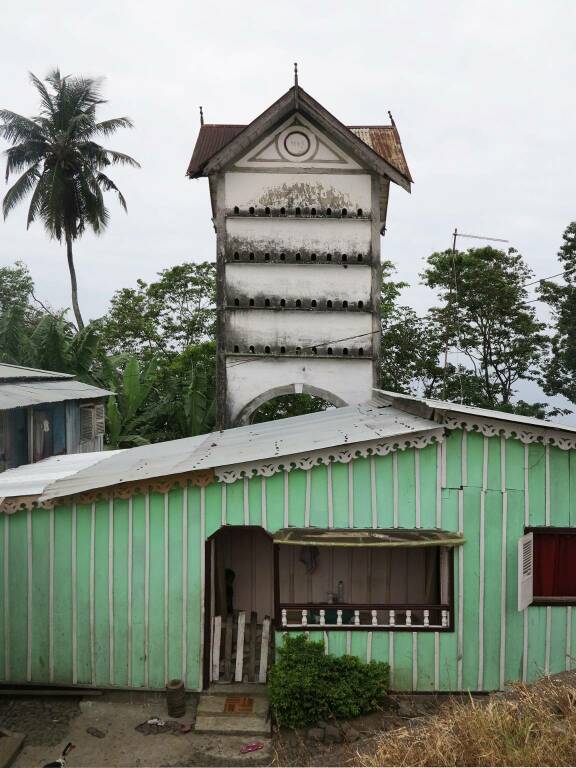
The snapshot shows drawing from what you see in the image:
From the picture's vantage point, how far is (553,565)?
Answer: 745 cm

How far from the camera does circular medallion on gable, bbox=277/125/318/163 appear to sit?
13.8m

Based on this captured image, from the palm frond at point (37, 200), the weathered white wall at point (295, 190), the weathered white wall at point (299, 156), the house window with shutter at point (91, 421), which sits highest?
the palm frond at point (37, 200)

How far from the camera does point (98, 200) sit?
27219 millimetres

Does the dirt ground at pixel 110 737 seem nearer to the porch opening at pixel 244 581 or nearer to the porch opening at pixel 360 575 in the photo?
the porch opening at pixel 244 581

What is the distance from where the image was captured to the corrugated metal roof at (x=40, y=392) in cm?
993

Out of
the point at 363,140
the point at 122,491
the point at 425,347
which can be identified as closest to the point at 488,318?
the point at 425,347

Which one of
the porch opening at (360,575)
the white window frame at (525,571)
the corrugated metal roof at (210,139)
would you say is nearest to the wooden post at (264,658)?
the porch opening at (360,575)

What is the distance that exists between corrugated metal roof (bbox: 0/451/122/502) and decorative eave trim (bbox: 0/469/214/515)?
0.12m

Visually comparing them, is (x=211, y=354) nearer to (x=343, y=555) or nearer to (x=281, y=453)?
(x=343, y=555)

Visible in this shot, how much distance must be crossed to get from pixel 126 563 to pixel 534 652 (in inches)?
207

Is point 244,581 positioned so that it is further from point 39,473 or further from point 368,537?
point 39,473

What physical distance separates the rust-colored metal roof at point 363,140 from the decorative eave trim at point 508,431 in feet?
29.8

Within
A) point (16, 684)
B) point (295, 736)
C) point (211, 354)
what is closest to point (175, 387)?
point (211, 354)

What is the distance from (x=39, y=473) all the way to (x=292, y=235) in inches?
306
